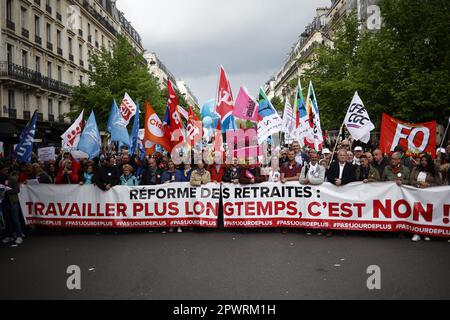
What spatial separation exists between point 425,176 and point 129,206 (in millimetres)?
6165

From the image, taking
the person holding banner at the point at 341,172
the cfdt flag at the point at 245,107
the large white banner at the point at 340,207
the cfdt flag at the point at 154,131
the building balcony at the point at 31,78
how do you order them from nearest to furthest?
the large white banner at the point at 340,207 → the person holding banner at the point at 341,172 → the cfdt flag at the point at 245,107 → the cfdt flag at the point at 154,131 → the building balcony at the point at 31,78

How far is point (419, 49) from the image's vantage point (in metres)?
19.6

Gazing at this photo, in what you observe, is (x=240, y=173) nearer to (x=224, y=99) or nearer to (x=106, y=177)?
(x=224, y=99)

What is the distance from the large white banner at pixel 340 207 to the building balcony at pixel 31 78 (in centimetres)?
2517

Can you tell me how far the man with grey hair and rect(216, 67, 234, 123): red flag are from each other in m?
4.06

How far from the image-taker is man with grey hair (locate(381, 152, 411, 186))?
7902 millimetres

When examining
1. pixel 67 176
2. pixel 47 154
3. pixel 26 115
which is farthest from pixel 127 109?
pixel 26 115

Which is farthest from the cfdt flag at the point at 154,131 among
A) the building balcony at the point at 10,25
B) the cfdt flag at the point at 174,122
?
the building balcony at the point at 10,25

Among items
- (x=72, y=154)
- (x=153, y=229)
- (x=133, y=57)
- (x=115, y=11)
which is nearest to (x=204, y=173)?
(x=153, y=229)

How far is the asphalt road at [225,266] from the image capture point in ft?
16.0

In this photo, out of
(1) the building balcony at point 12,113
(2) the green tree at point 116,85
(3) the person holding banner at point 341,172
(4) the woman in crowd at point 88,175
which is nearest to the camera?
(3) the person holding banner at point 341,172

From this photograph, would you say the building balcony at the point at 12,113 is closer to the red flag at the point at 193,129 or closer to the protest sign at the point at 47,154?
the protest sign at the point at 47,154

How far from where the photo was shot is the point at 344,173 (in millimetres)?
8055

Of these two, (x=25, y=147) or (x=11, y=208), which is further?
(x=25, y=147)
